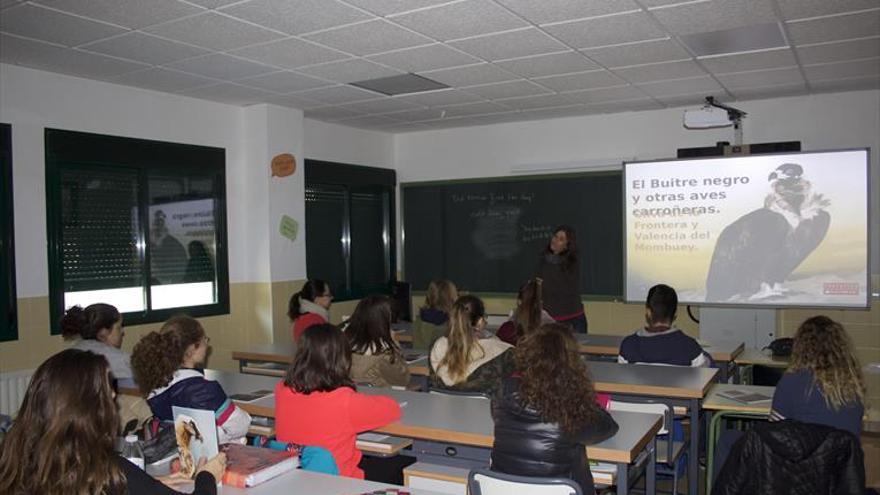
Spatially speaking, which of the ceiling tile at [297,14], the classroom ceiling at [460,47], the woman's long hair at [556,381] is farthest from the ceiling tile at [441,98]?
the woman's long hair at [556,381]

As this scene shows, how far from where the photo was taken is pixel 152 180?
588cm

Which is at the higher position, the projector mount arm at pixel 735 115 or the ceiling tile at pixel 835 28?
the ceiling tile at pixel 835 28

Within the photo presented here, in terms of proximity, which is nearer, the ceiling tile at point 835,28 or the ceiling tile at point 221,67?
the ceiling tile at point 835,28

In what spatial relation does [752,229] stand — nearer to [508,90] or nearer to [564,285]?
[564,285]

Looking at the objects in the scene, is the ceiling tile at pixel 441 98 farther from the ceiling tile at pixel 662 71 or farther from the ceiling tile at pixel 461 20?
the ceiling tile at pixel 461 20

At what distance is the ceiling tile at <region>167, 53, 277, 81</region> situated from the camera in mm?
4836

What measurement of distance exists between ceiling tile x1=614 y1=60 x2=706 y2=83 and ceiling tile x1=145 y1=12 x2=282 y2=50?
2711mm

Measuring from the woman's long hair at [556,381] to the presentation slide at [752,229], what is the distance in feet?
13.5

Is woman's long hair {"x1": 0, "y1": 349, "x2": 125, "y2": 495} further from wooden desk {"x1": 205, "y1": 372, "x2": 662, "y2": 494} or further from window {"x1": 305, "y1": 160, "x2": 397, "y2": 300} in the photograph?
window {"x1": 305, "y1": 160, "x2": 397, "y2": 300}

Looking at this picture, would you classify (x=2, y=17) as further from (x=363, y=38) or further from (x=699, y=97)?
(x=699, y=97)

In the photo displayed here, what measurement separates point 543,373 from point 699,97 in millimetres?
4825

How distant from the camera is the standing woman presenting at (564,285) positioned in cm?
623

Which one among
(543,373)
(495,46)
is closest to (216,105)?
(495,46)

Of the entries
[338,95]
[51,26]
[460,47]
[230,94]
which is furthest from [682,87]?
[51,26]
